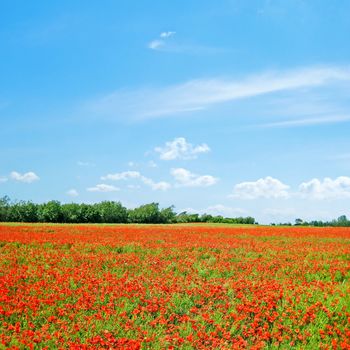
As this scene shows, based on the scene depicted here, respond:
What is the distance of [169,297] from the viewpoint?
900 centimetres

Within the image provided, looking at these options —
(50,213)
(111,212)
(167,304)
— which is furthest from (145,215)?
(167,304)

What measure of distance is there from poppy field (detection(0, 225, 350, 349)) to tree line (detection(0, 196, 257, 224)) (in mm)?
53022

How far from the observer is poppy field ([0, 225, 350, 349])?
282 inches

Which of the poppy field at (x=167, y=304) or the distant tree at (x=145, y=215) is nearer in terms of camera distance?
the poppy field at (x=167, y=304)

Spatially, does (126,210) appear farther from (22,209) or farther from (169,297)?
(169,297)

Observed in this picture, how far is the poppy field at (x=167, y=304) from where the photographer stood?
7.15 m

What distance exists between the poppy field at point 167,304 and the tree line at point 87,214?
53.0 meters

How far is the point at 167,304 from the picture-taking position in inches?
342

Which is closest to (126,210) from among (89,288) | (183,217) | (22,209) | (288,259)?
(183,217)

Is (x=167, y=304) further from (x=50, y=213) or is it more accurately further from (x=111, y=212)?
(x=50, y=213)

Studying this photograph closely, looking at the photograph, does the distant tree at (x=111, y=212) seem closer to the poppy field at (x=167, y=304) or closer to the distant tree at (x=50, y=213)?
the distant tree at (x=50, y=213)

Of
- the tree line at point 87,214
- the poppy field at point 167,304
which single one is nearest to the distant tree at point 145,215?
the tree line at point 87,214

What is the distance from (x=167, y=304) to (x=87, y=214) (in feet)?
202

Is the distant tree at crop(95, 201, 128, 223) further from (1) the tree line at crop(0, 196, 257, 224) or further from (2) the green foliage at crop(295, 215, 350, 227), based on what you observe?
(2) the green foliage at crop(295, 215, 350, 227)
